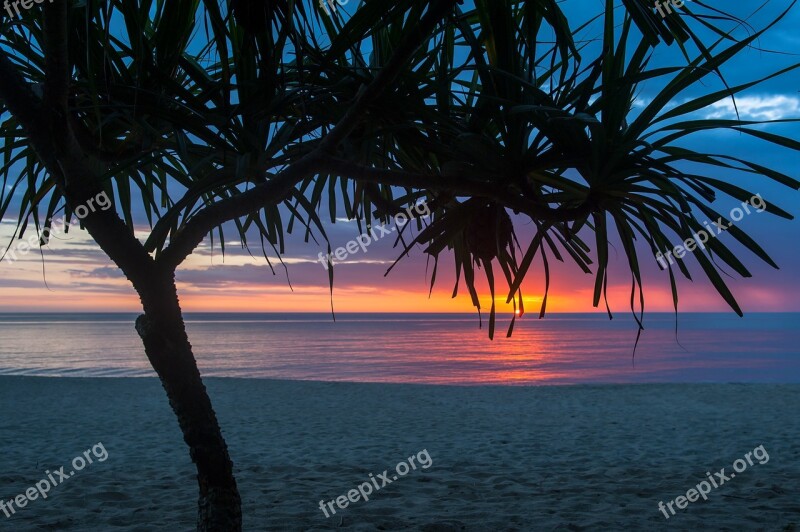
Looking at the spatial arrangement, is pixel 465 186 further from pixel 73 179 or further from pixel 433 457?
pixel 433 457

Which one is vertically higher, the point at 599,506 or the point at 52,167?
the point at 52,167

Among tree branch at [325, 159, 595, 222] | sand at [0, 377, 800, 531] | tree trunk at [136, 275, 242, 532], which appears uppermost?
tree branch at [325, 159, 595, 222]

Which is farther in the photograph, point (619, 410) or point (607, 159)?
point (619, 410)

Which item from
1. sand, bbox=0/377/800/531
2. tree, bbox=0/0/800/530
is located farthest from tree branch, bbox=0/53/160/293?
sand, bbox=0/377/800/531

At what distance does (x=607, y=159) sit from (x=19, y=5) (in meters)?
1.80

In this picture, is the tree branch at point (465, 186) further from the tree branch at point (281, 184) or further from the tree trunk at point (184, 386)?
the tree trunk at point (184, 386)

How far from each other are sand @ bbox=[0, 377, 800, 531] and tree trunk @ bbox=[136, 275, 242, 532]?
1034 mm

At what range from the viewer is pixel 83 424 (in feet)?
22.6

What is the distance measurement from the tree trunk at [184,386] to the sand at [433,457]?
103cm

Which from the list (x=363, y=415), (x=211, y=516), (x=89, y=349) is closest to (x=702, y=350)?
(x=363, y=415)

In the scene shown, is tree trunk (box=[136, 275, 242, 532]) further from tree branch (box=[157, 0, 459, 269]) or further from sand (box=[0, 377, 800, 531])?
sand (box=[0, 377, 800, 531])

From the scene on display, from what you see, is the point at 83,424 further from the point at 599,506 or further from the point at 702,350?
the point at 702,350

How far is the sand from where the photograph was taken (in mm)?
3375

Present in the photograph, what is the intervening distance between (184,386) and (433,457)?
3290mm
